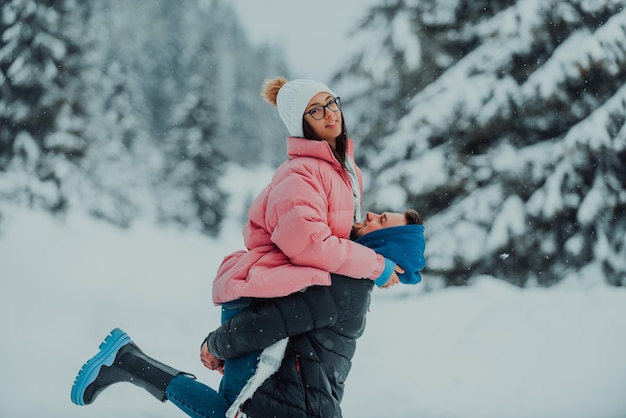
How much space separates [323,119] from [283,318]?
1.11 m

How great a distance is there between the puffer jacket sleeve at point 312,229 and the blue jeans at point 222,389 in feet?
1.50

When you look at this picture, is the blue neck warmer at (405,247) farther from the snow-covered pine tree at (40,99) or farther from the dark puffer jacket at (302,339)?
the snow-covered pine tree at (40,99)

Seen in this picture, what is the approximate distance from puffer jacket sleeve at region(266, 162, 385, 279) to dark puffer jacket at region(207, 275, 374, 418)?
15 centimetres

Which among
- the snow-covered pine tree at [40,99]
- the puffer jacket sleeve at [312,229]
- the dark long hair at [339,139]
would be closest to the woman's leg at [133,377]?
the puffer jacket sleeve at [312,229]

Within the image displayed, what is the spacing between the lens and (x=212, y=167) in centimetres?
2680

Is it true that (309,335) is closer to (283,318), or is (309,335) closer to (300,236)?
(283,318)

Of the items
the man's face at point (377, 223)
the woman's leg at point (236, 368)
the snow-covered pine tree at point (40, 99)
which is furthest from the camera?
the snow-covered pine tree at point (40, 99)

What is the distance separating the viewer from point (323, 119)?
3.01 m

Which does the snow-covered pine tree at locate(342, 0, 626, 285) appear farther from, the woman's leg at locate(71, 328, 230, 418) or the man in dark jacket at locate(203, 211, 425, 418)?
the woman's leg at locate(71, 328, 230, 418)

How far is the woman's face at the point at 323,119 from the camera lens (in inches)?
119

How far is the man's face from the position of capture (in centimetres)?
296

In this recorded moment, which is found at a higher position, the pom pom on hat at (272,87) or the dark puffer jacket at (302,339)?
the pom pom on hat at (272,87)

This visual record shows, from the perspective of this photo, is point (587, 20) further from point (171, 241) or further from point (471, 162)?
point (171, 241)

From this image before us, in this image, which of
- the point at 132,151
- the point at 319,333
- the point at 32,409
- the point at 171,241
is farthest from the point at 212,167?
the point at 319,333
